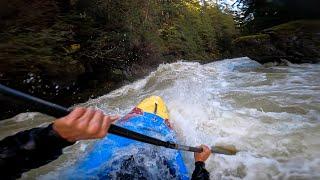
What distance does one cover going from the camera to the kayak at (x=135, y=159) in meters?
2.48

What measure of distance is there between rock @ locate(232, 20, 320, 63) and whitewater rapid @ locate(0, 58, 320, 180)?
207 centimetres

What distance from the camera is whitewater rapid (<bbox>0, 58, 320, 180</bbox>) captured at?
3615 millimetres

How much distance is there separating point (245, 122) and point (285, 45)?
7140mm

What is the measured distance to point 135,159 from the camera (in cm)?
260

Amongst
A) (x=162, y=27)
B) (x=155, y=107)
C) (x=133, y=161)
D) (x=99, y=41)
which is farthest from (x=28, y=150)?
(x=162, y=27)

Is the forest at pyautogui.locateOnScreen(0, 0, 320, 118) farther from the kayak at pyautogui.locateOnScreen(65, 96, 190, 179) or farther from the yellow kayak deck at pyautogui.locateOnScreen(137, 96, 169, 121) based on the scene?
the yellow kayak deck at pyautogui.locateOnScreen(137, 96, 169, 121)

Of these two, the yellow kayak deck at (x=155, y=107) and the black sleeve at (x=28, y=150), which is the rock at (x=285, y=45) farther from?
the black sleeve at (x=28, y=150)

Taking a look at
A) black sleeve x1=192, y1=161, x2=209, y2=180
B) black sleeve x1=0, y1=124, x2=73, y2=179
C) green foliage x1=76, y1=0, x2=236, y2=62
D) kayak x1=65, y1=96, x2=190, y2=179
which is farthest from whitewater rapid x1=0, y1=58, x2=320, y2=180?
black sleeve x1=0, y1=124, x2=73, y2=179

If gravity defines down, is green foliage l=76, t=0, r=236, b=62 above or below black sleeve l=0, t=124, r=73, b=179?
above

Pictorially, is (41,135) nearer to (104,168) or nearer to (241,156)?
(104,168)

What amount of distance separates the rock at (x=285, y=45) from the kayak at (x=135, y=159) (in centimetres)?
762

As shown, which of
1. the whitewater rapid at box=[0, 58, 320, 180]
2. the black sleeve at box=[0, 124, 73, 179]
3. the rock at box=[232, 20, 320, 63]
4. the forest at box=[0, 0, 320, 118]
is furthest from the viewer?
the rock at box=[232, 20, 320, 63]

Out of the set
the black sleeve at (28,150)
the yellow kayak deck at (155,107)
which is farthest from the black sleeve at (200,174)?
the yellow kayak deck at (155,107)

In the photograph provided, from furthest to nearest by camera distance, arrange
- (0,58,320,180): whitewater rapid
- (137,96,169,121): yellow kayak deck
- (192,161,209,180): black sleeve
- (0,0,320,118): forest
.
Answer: (0,0,320,118): forest, (137,96,169,121): yellow kayak deck, (0,58,320,180): whitewater rapid, (192,161,209,180): black sleeve
